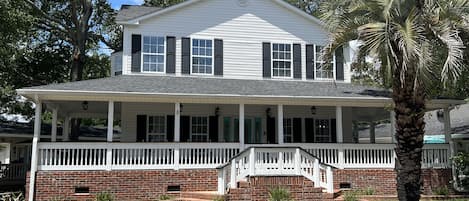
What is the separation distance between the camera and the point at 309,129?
20.4 m

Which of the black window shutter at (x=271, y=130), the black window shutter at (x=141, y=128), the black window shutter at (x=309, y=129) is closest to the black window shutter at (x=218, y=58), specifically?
the black window shutter at (x=271, y=130)

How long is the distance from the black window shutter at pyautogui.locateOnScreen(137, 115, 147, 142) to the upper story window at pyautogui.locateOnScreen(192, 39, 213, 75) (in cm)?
270

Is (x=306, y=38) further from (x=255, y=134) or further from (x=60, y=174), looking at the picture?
(x=60, y=174)

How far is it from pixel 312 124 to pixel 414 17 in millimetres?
9789

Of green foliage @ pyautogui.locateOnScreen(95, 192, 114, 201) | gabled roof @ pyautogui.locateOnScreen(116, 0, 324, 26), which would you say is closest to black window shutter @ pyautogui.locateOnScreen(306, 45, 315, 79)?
gabled roof @ pyautogui.locateOnScreen(116, 0, 324, 26)

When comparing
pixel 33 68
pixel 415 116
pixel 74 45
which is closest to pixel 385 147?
pixel 415 116

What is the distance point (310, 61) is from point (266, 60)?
1902 millimetres

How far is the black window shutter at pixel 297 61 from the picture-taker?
1997 centimetres

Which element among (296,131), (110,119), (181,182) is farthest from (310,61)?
(110,119)

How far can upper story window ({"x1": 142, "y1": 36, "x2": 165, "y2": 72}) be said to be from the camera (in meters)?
18.9

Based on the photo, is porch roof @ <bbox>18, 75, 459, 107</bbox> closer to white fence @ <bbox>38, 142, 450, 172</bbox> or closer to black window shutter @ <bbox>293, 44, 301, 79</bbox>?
black window shutter @ <bbox>293, 44, 301, 79</bbox>

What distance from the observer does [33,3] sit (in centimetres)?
2612

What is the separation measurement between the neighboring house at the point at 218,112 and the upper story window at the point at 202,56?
4cm

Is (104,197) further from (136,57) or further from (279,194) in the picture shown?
(136,57)
